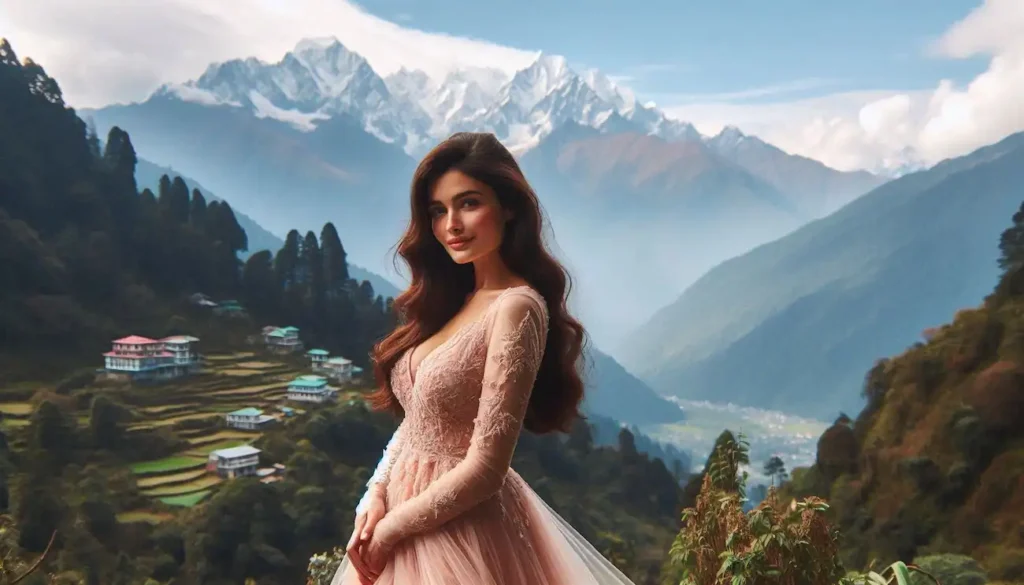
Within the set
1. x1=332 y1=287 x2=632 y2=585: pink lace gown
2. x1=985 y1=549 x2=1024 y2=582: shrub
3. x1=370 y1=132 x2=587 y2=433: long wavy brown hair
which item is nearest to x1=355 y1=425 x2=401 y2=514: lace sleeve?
x1=332 y1=287 x2=632 y2=585: pink lace gown

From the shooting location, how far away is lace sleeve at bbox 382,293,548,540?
1.12 metres

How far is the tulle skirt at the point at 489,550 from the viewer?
3.78 ft

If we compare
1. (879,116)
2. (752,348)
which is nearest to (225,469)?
(752,348)

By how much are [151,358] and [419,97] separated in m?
2.16

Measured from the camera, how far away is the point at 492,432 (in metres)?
1.12

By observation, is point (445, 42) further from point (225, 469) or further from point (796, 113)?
point (225, 469)

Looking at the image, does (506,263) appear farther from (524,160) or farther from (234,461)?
(524,160)

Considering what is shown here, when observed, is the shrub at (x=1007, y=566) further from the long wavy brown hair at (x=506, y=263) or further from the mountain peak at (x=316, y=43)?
the mountain peak at (x=316, y=43)

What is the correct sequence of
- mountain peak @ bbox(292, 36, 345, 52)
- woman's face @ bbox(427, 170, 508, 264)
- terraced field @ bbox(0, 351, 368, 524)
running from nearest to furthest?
woman's face @ bbox(427, 170, 508, 264) < terraced field @ bbox(0, 351, 368, 524) < mountain peak @ bbox(292, 36, 345, 52)

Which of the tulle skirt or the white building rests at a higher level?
the white building

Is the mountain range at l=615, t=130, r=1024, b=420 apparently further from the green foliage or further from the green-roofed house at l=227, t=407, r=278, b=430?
the green foliage

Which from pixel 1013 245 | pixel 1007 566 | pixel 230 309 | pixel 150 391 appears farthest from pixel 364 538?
pixel 1013 245

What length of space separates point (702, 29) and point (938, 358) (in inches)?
85.0

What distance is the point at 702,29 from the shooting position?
4.31m
